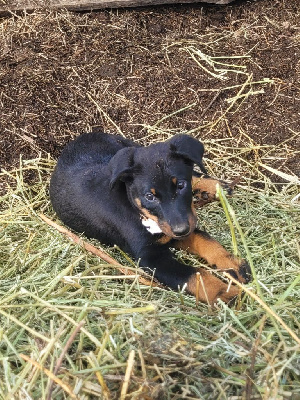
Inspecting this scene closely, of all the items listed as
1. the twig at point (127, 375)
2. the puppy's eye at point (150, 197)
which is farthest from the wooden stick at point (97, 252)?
the twig at point (127, 375)

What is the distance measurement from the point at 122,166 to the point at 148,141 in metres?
2.15

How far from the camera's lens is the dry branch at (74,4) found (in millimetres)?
7504

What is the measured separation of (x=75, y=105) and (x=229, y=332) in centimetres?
413

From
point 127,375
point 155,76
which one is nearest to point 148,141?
point 155,76

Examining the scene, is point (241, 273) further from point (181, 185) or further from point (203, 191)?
point (203, 191)

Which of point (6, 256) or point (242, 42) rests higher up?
point (242, 42)

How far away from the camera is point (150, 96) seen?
679 cm

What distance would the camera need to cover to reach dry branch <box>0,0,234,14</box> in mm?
7504

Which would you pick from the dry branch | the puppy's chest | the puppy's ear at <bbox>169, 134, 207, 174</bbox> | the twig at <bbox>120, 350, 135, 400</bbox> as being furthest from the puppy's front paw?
the dry branch

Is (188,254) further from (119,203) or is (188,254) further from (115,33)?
(115,33)

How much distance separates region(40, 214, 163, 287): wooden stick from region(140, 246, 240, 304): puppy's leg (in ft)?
0.29

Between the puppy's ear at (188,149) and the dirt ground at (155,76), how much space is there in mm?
1879

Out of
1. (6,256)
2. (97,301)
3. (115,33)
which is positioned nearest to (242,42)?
(115,33)

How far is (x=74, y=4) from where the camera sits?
24.9 ft
